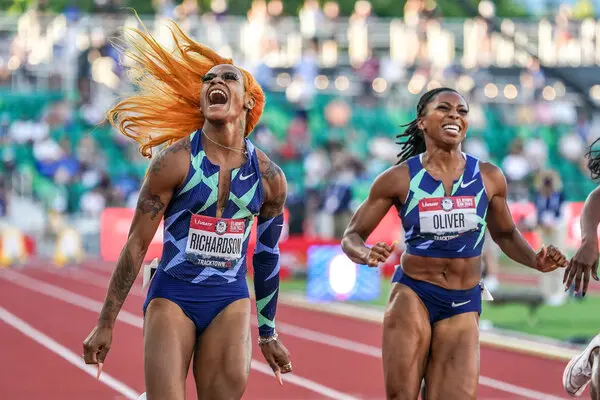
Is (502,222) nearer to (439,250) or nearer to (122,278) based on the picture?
(439,250)

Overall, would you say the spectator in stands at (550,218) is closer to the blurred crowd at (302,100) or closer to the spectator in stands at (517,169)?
the spectator in stands at (517,169)

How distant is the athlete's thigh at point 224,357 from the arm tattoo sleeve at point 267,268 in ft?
1.22

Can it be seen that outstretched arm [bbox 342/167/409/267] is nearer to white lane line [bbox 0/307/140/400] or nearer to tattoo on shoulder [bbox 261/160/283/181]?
tattoo on shoulder [bbox 261/160/283/181]

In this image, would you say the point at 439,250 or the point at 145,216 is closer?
the point at 145,216

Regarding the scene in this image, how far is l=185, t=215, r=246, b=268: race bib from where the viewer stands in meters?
5.91

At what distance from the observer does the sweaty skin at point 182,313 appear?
570 cm

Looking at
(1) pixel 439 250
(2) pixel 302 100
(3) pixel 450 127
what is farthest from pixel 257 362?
(2) pixel 302 100

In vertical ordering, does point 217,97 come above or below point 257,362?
above

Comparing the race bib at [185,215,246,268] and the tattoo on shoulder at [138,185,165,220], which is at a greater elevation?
the tattoo on shoulder at [138,185,165,220]

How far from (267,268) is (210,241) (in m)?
0.42

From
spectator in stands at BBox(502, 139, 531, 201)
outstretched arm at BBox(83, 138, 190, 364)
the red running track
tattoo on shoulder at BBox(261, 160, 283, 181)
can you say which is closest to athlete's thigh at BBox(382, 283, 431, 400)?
tattoo on shoulder at BBox(261, 160, 283, 181)

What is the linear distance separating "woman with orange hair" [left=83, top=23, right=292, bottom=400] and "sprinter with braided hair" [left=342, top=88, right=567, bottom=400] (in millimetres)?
666

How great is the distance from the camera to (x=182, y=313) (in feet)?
19.1

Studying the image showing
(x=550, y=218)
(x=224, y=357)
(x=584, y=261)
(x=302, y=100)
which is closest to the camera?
(x=224, y=357)
